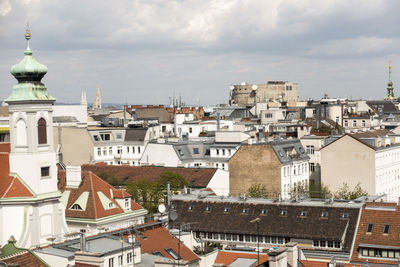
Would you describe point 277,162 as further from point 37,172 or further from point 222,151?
point 37,172

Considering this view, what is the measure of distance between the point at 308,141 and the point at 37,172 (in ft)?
208

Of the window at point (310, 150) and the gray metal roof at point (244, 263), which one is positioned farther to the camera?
the window at point (310, 150)

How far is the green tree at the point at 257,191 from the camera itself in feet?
279

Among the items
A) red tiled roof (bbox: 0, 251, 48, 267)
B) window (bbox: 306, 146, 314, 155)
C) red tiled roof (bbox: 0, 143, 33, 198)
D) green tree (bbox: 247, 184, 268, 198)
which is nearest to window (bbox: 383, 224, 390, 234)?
red tiled roof (bbox: 0, 251, 48, 267)

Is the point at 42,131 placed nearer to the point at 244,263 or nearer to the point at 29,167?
the point at 29,167

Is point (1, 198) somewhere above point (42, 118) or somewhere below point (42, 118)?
below

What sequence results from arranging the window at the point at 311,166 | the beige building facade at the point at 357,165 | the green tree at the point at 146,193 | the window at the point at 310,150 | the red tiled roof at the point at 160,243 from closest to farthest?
the red tiled roof at the point at 160,243 → the green tree at the point at 146,193 → the beige building facade at the point at 357,165 → the window at the point at 311,166 → the window at the point at 310,150

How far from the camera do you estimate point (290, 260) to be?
42.4 m

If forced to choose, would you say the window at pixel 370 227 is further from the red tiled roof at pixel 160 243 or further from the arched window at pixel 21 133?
the arched window at pixel 21 133

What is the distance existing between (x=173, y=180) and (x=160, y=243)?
106 feet

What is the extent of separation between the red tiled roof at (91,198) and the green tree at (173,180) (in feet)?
49.6

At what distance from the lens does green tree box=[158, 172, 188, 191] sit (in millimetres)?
79875

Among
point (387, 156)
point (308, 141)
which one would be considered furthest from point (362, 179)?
point (308, 141)

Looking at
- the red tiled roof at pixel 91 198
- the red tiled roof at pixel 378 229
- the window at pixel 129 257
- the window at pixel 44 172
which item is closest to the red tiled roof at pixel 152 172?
the red tiled roof at pixel 91 198
